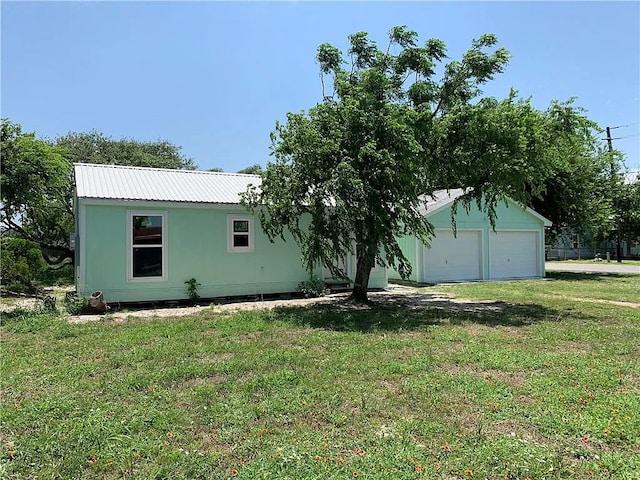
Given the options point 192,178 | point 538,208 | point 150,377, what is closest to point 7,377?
point 150,377

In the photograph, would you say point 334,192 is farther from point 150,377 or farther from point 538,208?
point 538,208

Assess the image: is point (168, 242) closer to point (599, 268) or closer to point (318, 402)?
point (318, 402)

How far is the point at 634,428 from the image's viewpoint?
3.83 meters

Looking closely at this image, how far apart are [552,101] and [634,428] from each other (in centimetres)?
999

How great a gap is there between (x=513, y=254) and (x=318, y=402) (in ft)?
61.5

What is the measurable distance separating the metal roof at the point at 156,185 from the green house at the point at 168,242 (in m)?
0.03

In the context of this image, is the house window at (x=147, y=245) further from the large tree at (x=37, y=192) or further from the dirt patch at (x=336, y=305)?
the large tree at (x=37, y=192)

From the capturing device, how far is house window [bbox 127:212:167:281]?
11.4 m

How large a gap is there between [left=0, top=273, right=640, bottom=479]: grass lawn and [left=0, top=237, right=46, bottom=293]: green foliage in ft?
6.34

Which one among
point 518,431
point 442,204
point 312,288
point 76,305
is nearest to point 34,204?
point 76,305

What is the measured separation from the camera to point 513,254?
21.0 meters

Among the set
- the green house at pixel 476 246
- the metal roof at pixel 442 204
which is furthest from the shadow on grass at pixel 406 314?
the green house at pixel 476 246

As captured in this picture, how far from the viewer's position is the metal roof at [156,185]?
11453 mm

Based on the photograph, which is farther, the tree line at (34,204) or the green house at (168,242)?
the green house at (168,242)
